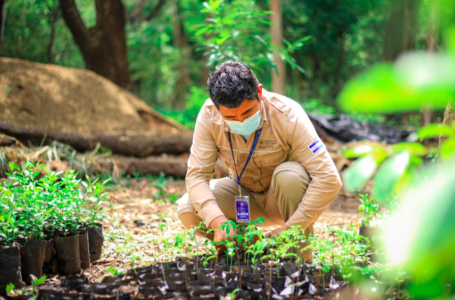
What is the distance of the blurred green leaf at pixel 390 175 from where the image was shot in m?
0.69

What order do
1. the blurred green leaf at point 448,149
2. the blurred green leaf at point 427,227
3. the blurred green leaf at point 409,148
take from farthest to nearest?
1. the blurred green leaf at point 409,148
2. the blurred green leaf at point 448,149
3. the blurred green leaf at point 427,227

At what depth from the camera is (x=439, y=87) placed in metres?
0.56

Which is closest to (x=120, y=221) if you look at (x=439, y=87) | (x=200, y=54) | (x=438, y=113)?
(x=439, y=87)

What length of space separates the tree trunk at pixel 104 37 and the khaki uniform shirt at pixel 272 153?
6.81 meters

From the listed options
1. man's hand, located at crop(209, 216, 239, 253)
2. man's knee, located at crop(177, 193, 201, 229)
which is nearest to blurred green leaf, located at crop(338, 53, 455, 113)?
man's hand, located at crop(209, 216, 239, 253)

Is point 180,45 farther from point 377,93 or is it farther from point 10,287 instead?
point 377,93

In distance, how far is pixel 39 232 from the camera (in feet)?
7.57

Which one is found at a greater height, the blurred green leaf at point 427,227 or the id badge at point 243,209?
the blurred green leaf at point 427,227

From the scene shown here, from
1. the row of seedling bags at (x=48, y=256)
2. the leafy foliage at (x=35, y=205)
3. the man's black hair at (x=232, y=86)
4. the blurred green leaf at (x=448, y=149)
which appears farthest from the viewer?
the man's black hair at (x=232, y=86)

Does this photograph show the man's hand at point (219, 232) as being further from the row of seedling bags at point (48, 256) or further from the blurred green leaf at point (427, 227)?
the blurred green leaf at point (427, 227)

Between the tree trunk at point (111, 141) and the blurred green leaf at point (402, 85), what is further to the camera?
the tree trunk at point (111, 141)

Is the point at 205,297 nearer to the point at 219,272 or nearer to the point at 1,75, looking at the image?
the point at 219,272

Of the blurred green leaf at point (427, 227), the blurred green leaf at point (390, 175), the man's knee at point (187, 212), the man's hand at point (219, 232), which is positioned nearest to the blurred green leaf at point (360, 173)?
the blurred green leaf at point (390, 175)

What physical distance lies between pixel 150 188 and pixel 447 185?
461cm
